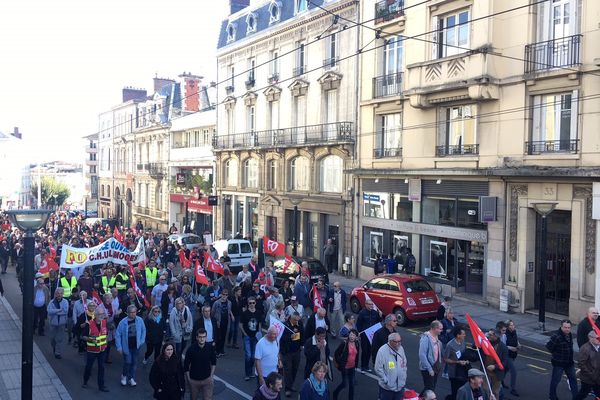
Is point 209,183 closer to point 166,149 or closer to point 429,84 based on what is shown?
point 166,149

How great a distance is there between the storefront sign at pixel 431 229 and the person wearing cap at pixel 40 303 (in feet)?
46.8

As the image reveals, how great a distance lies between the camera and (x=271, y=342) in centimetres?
1026

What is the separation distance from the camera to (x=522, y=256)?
20.7m

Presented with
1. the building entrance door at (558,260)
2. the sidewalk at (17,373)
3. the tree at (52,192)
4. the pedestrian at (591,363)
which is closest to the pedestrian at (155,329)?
the sidewalk at (17,373)

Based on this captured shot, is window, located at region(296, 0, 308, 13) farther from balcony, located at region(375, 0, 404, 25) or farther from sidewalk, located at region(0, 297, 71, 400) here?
sidewalk, located at region(0, 297, 71, 400)

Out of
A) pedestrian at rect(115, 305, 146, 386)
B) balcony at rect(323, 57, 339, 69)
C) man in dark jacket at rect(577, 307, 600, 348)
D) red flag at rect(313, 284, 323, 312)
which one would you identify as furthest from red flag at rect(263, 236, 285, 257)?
man in dark jacket at rect(577, 307, 600, 348)

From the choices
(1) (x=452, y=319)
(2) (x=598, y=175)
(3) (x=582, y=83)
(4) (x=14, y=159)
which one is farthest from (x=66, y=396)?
(4) (x=14, y=159)

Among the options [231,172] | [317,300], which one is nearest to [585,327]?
[317,300]

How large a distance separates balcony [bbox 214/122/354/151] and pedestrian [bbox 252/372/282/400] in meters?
22.1

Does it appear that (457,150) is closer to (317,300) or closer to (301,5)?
(317,300)

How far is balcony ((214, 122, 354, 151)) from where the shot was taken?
3017 cm

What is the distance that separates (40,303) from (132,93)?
53.9m

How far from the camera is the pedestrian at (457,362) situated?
1026cm

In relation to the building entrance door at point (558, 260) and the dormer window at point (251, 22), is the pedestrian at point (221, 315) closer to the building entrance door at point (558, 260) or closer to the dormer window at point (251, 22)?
the building entrance door at point (558, 260)
